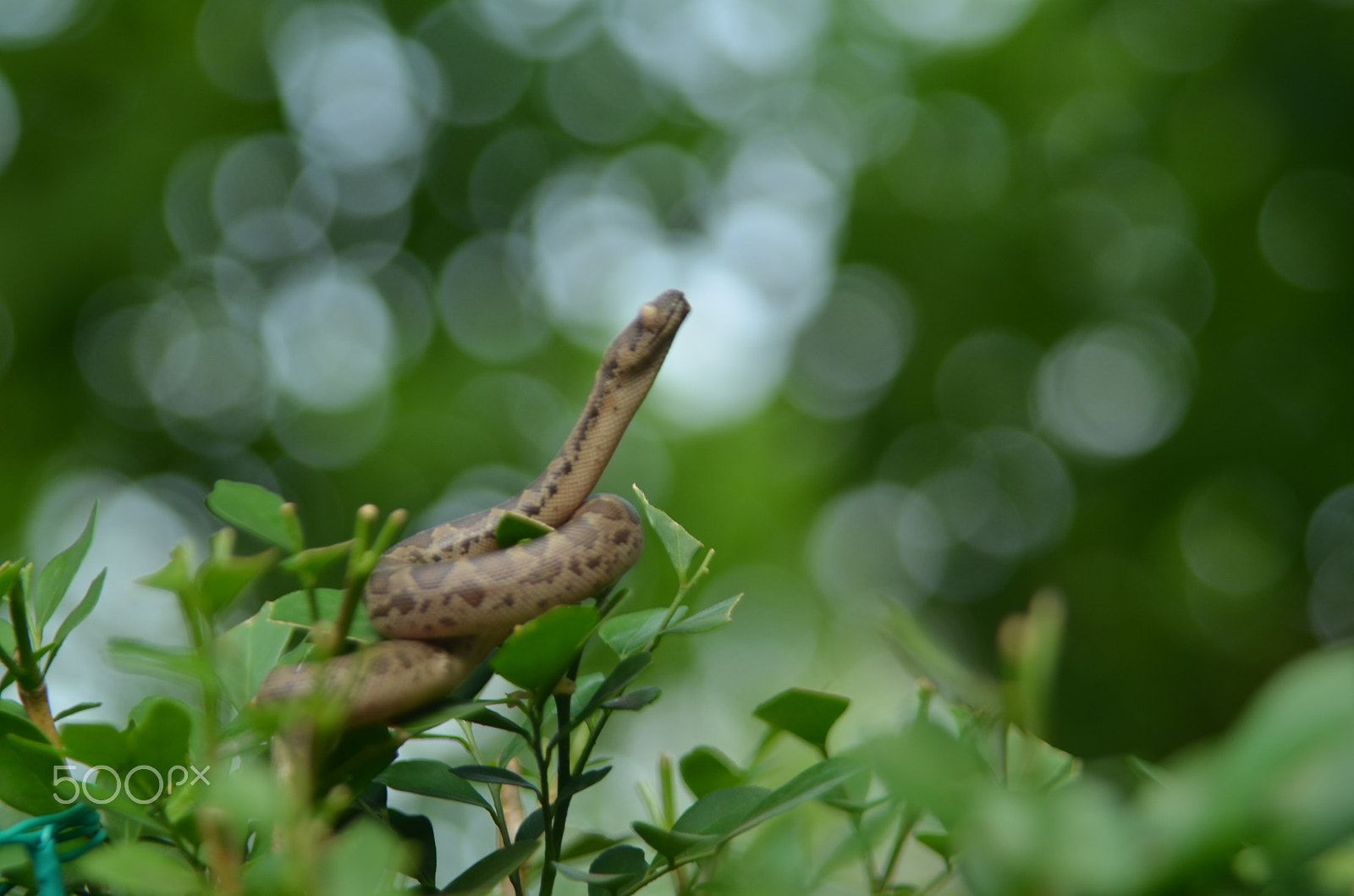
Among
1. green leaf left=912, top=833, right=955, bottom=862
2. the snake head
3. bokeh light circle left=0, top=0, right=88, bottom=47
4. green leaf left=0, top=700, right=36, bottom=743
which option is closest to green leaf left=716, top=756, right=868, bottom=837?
green leaf left=912, top=833, right=955, bottom=862

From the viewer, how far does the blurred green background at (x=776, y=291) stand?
1173 centimetres

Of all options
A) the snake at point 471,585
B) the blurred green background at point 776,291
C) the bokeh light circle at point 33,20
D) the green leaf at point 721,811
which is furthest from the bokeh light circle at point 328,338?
the green leaf at point 721,811

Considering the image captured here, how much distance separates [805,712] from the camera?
1129 mm

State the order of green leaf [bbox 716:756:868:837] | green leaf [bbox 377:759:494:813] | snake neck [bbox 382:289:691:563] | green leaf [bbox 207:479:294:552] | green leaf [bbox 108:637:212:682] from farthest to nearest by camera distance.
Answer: snake neck [bbox 382:289:691:563]
green leaf [bbox 377:759:494:813]
green leaf [bbox 207:479:294:552]
green leaf [bbox 716:756:868:837]
green leaf [bbox 108:637:212:682]

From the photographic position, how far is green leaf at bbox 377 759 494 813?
47.1 inches

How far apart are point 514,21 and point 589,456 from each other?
46.4 feet

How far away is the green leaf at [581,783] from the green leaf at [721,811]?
100 mm

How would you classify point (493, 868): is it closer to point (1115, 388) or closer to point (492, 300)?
point (492, 300)

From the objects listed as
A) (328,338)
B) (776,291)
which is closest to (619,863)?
(328,338)

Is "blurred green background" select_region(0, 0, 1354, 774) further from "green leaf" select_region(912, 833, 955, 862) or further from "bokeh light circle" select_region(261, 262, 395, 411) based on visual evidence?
"green leaf" select_region(912, 833, 955, 862)

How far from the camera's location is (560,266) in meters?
14.5

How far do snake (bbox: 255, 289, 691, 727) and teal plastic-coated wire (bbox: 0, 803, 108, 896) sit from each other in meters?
0.19

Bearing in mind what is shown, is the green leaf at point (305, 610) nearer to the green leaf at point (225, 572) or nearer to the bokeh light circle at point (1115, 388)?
the green leaf at point (225, 572)

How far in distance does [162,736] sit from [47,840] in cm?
12
